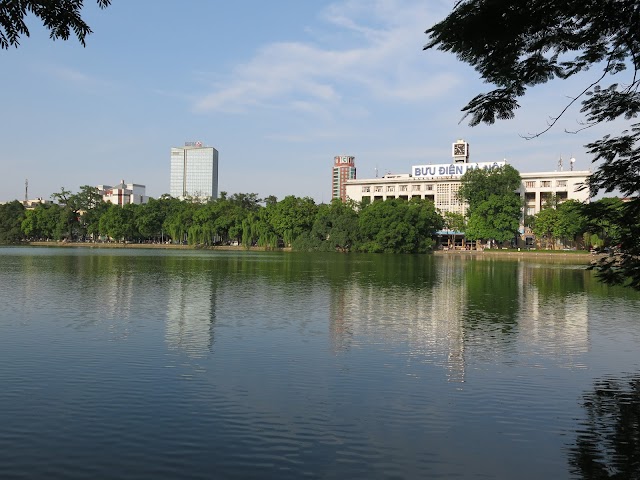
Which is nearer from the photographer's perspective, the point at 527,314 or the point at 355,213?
the point at 527,314

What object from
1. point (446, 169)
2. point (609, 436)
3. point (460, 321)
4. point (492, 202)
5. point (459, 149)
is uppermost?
point (459, 149)

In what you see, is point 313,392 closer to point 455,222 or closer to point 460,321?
point 460,321

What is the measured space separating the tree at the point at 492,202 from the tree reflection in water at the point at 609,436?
81.3 metres

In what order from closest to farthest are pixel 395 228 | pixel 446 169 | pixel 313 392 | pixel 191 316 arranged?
pixel 313 392, pixel 191 316, pixel 395 228, pixel 446 169

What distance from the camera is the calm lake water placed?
7582 mm

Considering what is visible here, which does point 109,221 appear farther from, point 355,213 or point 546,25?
point 546,25

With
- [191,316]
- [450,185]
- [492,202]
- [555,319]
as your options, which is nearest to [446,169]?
[450,185]

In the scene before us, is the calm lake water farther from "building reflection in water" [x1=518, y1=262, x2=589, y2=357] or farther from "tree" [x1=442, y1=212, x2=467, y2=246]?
"tree" [x1=442, y1=212, x2=467, y2=246]

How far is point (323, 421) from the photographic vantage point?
898 centimetres

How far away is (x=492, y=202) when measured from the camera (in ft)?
294

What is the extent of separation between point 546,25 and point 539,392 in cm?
651

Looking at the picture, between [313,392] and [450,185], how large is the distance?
103 metres

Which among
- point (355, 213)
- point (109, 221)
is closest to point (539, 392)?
point (355, 213)

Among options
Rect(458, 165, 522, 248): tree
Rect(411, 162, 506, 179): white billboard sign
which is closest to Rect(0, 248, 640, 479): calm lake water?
Rect(458, 165, 522, 248): tree
